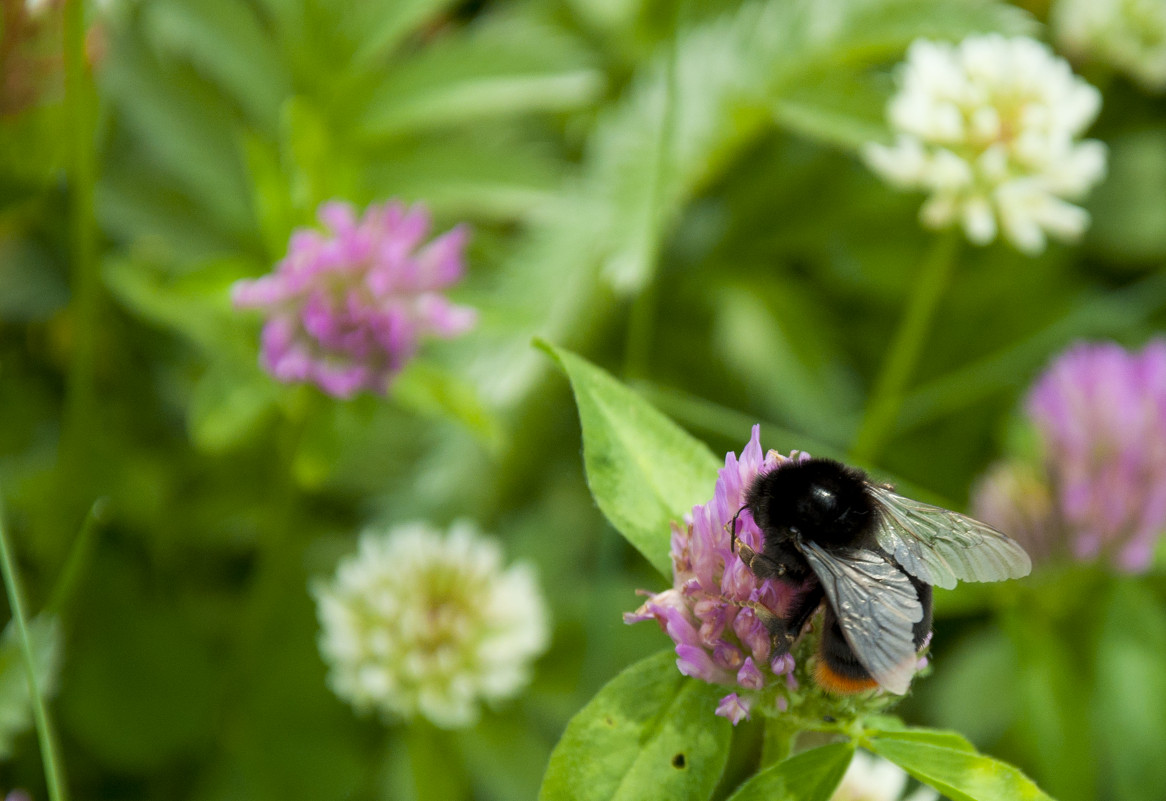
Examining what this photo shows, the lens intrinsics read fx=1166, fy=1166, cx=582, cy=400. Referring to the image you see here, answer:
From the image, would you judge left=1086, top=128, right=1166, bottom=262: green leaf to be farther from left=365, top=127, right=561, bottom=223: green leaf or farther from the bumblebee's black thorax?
the bumblebee's black thorax

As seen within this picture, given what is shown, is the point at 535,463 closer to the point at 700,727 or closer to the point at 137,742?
Result: the point at 137,742

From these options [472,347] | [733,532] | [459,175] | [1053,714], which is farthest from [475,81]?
[1053,714]

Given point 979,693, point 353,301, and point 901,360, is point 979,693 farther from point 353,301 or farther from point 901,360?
point 353,301

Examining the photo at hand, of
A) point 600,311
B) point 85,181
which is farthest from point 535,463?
point 85,181

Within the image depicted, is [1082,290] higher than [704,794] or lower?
lower

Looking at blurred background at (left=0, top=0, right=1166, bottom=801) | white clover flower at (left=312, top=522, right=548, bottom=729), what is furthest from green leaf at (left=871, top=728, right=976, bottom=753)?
white clover flower at (left=312, top=522, right=548, bottom=729)

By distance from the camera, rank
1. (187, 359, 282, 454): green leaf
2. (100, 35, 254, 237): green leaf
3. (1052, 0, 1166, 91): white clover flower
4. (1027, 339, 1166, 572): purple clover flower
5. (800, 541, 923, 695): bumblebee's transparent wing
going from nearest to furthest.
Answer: (800, 541, 923, 695): bumblebee's transparent wing < (187, 359, 282, 454): green leaf < (1027, 339, 1166, 572): purple clover flower < (100, 35, 254, 237): green leaf < (1052, 0, 1166, 91): white clover flower
